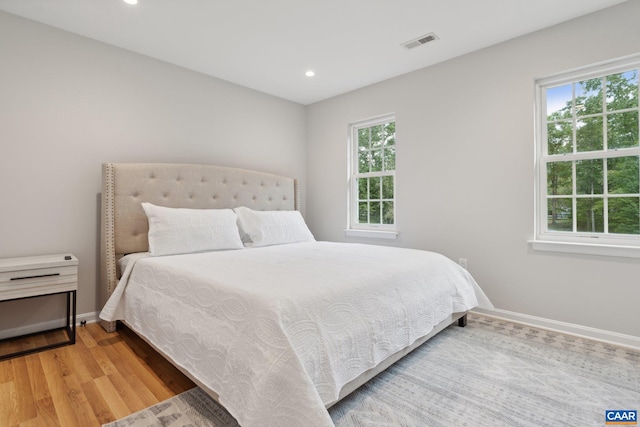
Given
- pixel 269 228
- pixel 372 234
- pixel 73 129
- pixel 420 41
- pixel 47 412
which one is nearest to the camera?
pixel 47 412

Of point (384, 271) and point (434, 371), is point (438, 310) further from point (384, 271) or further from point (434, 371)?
point (384, 271)

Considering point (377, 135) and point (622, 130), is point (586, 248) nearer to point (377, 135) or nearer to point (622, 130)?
point (622, 130)

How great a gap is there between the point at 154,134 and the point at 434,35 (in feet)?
8.87

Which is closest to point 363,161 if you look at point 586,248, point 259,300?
point 586,248

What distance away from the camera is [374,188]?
3873 mm

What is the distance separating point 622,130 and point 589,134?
188 millimetres

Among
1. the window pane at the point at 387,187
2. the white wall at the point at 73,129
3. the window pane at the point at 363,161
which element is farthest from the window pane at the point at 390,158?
the white wall at the point at 73,129

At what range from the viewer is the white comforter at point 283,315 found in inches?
46.6

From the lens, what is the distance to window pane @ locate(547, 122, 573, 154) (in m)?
2.57

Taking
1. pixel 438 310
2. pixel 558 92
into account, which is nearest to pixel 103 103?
pixel 438 310

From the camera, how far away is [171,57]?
303cm

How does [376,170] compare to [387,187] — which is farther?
[376,170]

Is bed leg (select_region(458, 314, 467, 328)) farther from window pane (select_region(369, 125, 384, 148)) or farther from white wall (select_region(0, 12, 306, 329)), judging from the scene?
white wall (select_region(0, 12, 306, 329))

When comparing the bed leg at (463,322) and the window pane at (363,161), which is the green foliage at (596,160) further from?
the window pane at (363,161)
